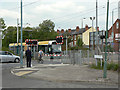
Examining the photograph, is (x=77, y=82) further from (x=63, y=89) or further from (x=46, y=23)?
(x=46, y=23)

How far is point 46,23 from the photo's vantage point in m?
59.2

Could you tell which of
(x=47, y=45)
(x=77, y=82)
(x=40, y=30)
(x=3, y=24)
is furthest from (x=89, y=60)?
(x=40, y=30)

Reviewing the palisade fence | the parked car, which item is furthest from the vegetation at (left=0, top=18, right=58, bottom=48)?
the palisade fence

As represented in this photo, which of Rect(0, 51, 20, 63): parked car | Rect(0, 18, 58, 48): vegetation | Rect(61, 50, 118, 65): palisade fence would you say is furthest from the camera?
Rect(0, 18, 58, 48): vegetation

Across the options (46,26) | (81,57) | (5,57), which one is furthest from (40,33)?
(81,57)

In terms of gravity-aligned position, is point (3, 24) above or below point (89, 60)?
above

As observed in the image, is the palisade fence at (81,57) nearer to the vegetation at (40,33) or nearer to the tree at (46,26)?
the vegetation at (40,33)

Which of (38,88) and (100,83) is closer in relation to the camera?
(38,88)

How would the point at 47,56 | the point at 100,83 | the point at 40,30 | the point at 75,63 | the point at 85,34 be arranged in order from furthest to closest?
the point at 85,34 → the point at 40,30 → the point at 47,56 → the point at 75,63 → the point at 100,83

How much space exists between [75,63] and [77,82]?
10.2 m

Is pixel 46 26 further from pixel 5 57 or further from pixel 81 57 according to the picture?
pixel 81 57

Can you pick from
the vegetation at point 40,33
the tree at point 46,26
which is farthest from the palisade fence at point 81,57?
the tree at point 46,26

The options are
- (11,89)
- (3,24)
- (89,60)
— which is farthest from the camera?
(3,24)

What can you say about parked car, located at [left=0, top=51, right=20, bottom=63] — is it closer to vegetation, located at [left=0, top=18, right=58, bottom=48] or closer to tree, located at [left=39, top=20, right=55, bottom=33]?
vegetation, located at [left=0, top=18, right=58, bottom=48]
